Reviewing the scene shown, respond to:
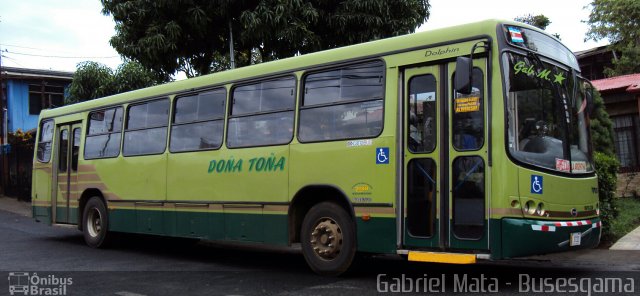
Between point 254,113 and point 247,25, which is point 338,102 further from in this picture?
point 247,25

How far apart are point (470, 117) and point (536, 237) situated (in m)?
1.42

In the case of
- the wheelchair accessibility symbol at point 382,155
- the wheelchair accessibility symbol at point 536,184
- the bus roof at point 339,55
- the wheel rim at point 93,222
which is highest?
the bus roof at point 339,55

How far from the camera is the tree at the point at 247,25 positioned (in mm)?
12117

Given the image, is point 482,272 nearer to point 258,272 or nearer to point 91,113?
point 258,272

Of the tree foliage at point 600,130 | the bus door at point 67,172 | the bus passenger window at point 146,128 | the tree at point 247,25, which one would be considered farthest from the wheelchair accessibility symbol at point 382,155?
the bus door at point 67,172

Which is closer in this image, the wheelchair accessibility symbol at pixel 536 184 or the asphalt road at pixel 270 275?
the wheelchair accessibility symbol at pixel 536 184

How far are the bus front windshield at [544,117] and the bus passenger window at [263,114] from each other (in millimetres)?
2938

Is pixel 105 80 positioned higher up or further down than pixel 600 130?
higher up

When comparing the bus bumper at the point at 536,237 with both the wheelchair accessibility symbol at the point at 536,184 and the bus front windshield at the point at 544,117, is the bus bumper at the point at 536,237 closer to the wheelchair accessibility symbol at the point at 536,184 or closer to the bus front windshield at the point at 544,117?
the wheelchair accessibility symbol at the point at 536,184

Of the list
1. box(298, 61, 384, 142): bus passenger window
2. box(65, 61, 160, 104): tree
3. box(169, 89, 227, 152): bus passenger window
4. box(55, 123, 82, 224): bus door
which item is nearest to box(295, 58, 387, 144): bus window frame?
box(298, 61, 384, 142): bus passenger window

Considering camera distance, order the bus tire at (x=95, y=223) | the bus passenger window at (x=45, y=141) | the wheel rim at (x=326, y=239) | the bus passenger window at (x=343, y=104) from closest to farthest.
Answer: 1. the bus passenger window at (x=343, y=104)
2. the wheel rim at (x=326, y=239)
3. the bus tire at (x=95, y=223)
4. the bus passenger window at (x=45, y=141)

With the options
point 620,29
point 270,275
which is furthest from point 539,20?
point 270,275

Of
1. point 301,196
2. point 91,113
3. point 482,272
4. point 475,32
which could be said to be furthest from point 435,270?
point 91,113

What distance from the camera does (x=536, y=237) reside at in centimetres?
580
